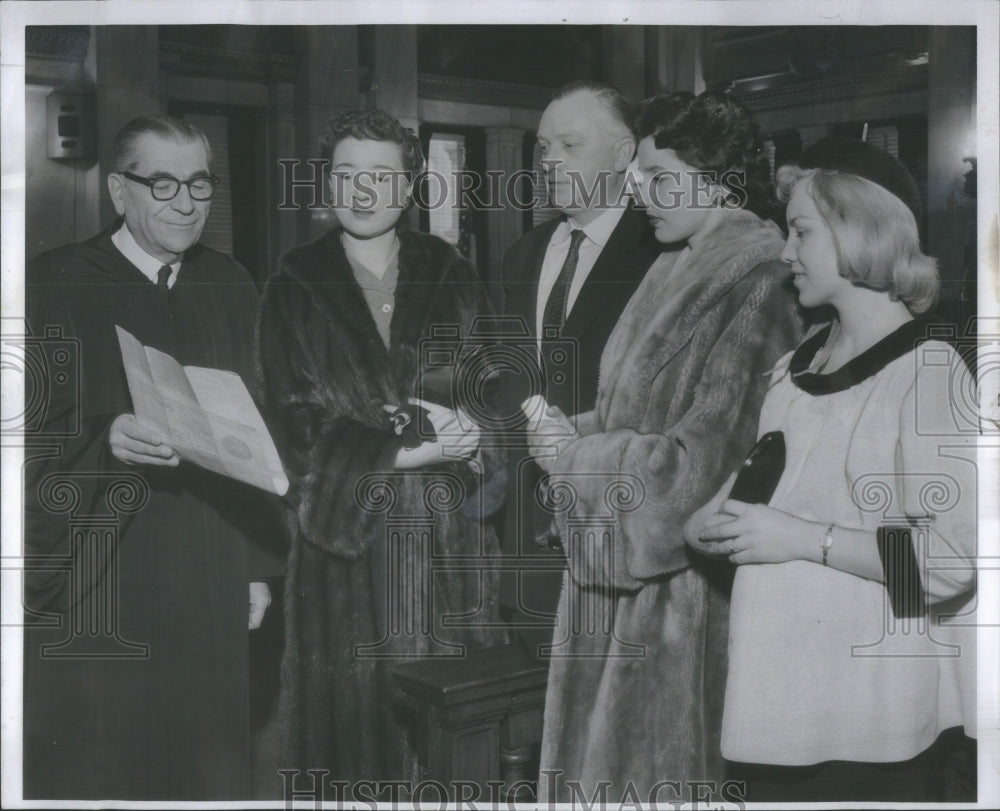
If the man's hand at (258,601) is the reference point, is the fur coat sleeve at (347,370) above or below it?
above

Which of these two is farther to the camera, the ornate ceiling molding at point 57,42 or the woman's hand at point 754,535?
the ornate ceiling molding at point 57,42

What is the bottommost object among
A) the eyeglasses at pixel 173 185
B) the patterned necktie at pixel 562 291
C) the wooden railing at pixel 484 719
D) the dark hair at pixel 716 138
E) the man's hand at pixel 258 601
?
the wooden railing at pixel 484 719

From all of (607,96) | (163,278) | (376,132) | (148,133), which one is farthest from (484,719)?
(148,133)

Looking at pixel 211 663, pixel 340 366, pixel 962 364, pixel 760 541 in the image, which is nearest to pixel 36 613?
pixel 211 663

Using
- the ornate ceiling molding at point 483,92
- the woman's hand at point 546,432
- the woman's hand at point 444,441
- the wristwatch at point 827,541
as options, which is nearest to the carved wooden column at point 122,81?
the ornate ceiling molding at point 483,92

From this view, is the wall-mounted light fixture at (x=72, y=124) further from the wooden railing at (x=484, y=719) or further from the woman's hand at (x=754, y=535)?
the woman's hand at (x=754, y=535)

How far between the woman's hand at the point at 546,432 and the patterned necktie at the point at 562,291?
0.70 feet

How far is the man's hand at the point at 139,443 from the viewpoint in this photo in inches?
133

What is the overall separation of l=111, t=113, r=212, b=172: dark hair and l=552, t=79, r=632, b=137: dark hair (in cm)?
108

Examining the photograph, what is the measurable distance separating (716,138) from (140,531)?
2.09 m

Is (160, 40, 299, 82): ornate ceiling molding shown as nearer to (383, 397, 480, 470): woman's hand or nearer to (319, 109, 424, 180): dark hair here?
(319, 109, 424, 180): dark hair

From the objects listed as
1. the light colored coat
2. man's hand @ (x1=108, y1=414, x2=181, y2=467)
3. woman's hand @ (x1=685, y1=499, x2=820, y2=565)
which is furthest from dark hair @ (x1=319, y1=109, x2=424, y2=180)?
woman's hand @ (x1=685, y1=499, x2=820, y2=565)

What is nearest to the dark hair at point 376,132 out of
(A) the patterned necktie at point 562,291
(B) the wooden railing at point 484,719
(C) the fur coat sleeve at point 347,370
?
(C) the fur coat sleeve at point 347,370

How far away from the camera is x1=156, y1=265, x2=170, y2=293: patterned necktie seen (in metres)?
3.37
